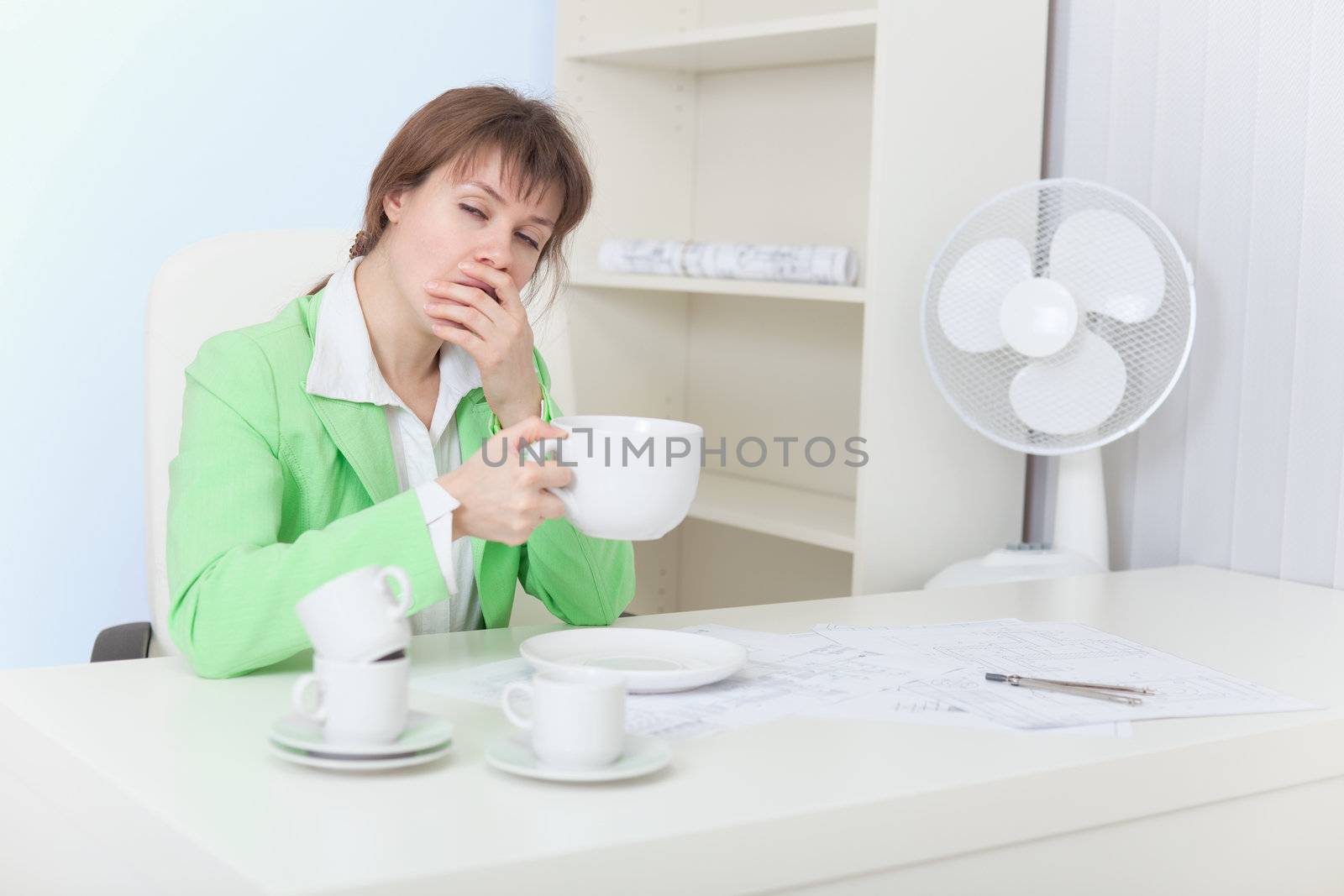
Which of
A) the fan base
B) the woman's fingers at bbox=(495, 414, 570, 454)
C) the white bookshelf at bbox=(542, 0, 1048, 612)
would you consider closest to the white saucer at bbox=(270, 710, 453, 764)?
the woman's fingers at bbox=(495, 414, 570, 454)

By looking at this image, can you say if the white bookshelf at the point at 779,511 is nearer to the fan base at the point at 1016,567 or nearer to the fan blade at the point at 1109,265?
the fan base at the point at 1016,567

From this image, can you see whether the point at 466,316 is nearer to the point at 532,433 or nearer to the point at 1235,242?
the point at 532,433

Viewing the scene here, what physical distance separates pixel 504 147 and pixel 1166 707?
0.82m

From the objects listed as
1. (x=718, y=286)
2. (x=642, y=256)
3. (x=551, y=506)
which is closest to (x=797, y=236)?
(x=642, y=256)

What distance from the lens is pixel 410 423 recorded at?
4.81 feet

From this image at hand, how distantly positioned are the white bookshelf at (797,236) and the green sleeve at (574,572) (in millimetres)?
312

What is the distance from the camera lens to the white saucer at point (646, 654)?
1113mm

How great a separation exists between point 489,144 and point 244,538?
0.47 metres

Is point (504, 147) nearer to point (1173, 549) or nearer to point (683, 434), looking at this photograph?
point (683, 434)

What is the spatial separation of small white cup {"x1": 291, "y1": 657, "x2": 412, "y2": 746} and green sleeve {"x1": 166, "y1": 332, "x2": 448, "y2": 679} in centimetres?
19

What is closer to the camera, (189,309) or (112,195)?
(189,309)

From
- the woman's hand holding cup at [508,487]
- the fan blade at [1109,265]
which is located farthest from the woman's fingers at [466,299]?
the fan blade at [1109,265]

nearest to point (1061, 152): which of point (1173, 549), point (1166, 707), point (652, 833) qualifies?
point (1173, 549)

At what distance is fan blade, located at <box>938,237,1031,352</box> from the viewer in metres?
1.89
